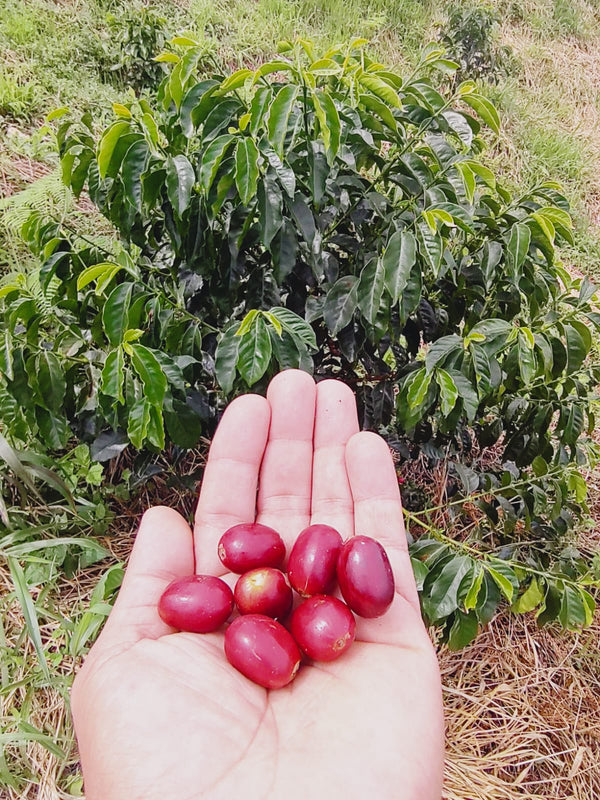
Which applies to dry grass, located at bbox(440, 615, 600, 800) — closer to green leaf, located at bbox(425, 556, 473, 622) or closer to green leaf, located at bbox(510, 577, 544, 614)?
green leaf, located at bbox(510, 577, 544, 614)

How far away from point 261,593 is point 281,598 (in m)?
0.07

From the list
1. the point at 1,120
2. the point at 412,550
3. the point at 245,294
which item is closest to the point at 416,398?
the point at 412,550

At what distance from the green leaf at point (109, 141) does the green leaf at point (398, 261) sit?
858 millimetres

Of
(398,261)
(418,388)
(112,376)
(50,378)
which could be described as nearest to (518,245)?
(398,261)

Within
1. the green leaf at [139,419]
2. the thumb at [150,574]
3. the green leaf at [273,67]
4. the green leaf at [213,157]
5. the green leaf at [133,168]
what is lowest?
the thumb at [150,574]

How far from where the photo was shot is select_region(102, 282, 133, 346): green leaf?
6.54 ft

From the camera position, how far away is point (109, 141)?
6.04 ft

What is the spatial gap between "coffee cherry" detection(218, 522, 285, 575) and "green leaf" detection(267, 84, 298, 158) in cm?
108

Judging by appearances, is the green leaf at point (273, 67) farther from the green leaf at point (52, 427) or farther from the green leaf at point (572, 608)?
the green leaf at point (572, 608)

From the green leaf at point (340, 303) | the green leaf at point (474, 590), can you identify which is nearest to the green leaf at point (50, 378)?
the green leaf at point (340, 303)

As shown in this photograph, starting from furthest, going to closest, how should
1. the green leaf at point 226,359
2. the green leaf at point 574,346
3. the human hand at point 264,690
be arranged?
the green leaf at point 574,346 → the green leaf at point 226,359 → the human hand at point 264,690

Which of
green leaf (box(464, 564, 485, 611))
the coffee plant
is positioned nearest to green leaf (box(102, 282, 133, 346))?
the coffee plant

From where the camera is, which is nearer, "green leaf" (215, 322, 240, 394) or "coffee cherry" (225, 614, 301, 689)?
"coffee cherry" (225, 614, 301, 689)

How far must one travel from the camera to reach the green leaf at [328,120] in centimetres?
168
